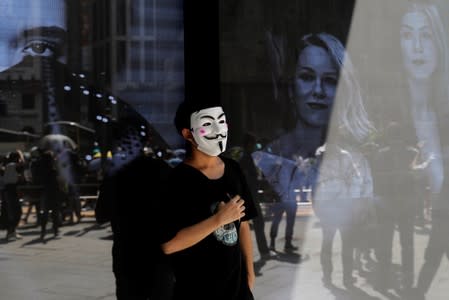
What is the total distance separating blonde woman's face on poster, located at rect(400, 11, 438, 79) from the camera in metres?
4.61

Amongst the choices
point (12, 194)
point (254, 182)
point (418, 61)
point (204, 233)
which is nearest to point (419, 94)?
point (418, 61)

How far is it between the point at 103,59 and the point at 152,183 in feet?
3.93

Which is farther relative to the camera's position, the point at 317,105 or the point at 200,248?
the point at 317,105

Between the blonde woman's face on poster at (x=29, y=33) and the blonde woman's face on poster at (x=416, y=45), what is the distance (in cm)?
252

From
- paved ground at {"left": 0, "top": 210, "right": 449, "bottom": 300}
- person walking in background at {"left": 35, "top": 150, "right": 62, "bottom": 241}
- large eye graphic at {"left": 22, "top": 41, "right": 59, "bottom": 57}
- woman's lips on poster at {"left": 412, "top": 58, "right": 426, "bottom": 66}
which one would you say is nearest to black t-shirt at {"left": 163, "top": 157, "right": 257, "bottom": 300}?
paved ground at {"left": 0, "top": 210, "right": 449, "bottom": 300}

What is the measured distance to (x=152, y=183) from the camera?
3.35 metres

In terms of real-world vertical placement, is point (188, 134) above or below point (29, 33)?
below

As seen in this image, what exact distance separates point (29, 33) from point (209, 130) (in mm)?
2145

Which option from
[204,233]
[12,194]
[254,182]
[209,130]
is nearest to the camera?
[204,233]

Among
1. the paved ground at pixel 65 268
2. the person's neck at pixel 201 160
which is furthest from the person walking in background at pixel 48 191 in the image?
the person's neck at pixel 201 160

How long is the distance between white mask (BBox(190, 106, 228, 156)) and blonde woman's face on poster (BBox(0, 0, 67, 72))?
1.95 m

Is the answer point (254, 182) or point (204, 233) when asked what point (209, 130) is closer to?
point (204, 233)

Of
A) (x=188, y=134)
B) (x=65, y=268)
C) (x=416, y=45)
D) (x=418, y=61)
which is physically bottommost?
(x=65, y=268)

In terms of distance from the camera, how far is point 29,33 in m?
4.05
